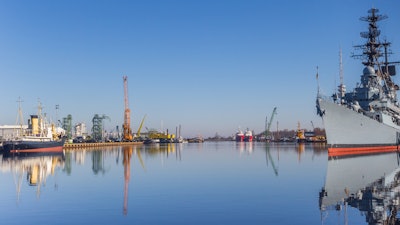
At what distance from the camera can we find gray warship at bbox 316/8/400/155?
188 feet

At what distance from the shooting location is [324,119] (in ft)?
189

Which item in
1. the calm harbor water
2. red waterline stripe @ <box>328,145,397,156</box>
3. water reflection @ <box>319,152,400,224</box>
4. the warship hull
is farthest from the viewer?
red waterline stripe @ <box>328,145,397,156</box>

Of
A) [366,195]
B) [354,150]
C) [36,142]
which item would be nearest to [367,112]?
[354,150]

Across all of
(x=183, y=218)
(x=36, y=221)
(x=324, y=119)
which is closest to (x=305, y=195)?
(x=183, y=218)

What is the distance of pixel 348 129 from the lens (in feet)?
191

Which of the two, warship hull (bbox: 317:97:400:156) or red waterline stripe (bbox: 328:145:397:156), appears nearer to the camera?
warship hull (bbox: 317:97:400:156)

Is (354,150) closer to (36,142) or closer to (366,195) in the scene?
(366,195)

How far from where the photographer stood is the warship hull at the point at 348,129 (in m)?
57.1

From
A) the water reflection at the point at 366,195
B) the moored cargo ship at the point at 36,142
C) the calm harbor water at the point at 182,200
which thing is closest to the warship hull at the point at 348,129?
the water reflection at the point at 366,195

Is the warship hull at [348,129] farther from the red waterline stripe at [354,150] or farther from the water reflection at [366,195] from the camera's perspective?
the water reflection at [366,195]

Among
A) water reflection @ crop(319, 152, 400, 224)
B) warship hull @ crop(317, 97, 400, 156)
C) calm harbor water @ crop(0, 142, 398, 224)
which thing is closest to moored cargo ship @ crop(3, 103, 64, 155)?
calm harbor water @ crop(0, 142, 398, 224)

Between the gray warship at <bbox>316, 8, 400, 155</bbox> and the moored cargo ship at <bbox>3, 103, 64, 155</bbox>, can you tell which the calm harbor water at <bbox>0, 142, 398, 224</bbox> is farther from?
the moored cargo ship at <bbox>3, 103, 64, 155</bbox>

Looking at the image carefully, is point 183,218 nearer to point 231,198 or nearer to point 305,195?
point 231,198

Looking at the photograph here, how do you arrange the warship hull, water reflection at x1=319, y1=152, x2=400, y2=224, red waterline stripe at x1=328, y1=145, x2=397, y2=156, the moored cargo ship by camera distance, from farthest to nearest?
1. the moored cargo ship
2. red waterline stripe at x1=328, y1=145, x2=397, y2=156
3. the warship hull
4. water reflection at x1=319, y1=152, x2=400, y2=224
